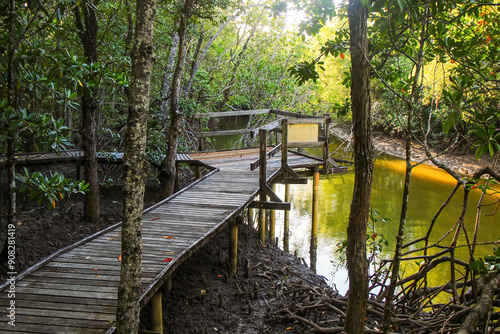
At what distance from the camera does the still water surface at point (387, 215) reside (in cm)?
889

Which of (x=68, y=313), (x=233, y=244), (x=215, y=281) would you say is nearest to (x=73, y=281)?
(x=68, y=313)

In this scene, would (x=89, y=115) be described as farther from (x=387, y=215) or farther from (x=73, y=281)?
(x=387, y=215)

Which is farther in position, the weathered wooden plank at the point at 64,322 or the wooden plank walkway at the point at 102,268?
the wooden plank walkway at the point at 102,268

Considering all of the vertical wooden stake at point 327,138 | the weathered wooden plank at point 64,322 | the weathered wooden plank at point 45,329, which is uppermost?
the vertical wooden stake at point 327,138

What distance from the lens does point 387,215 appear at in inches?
459

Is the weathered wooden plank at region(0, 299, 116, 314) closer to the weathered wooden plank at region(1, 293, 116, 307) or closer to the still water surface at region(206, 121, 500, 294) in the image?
the weathered wooden plank at region(1, 293, 116, 307)

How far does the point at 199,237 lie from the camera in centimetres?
477

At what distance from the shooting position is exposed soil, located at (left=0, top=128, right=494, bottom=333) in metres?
4.80

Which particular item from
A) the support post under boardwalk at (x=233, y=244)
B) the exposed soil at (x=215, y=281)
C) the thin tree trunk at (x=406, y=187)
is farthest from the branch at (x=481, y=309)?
the support post under boardwalk at (x=233, y=244)

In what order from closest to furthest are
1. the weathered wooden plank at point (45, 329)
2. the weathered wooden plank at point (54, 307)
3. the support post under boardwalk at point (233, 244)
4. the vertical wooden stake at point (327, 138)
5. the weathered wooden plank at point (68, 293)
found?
the weathered wooden plank at point (45, 329)
the weathered wooden plank at point (54, 307)
the weathered wooden plank at point (68, 293)
the support post under boardwalk at point (233, 244)
the vertical wooden stake at point (327, 138)

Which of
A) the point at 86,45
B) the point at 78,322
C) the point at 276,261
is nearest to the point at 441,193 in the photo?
the point at 276,261

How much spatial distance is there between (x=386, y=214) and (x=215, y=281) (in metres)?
7.49

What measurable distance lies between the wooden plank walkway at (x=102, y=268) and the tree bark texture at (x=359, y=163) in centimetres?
190

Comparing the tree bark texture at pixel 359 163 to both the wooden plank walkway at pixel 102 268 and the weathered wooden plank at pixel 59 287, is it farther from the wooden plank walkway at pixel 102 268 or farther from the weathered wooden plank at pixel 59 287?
the weathered wooden plank at pixel 59 287
